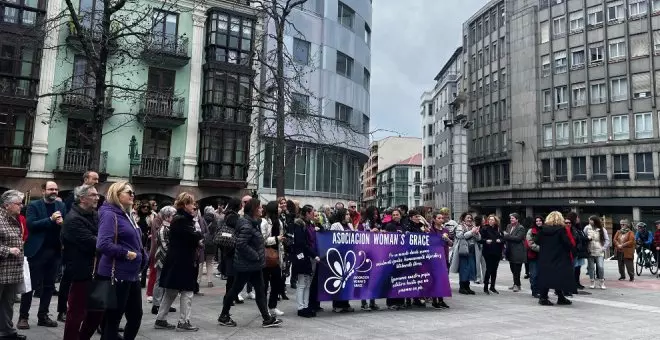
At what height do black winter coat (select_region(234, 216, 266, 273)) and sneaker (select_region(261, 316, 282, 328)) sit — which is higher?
black winter coat (select_region(234, 216, 266, 273))

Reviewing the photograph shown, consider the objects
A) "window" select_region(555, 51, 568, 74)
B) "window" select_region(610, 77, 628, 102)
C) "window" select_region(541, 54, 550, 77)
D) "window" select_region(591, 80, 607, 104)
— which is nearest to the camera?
"window" select_region(610, 77, 628, 102)

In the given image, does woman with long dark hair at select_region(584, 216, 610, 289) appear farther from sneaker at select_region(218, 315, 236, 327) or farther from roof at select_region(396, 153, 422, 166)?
roof at select_region(396, 153, 422, 166)

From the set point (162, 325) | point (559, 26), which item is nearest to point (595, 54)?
point (559, 26)

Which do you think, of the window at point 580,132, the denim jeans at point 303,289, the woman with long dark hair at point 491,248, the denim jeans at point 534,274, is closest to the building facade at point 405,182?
the window at point 580,132

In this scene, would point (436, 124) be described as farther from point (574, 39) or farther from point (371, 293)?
point (371, 293)

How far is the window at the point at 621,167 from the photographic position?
43250 millimetres

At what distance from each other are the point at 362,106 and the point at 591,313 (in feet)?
93.4

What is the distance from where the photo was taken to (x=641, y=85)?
4309cm

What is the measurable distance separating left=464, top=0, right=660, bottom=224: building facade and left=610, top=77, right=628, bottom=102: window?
9cm

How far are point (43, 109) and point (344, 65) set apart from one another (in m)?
18.9

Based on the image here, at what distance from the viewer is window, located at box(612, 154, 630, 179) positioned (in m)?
43.2

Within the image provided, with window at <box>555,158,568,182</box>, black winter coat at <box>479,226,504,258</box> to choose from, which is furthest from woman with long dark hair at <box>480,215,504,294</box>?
window at <box>555,158,568,182</box>

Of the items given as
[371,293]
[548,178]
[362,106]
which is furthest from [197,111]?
[548,178]

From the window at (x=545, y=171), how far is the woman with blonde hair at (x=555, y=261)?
40.6 metres
